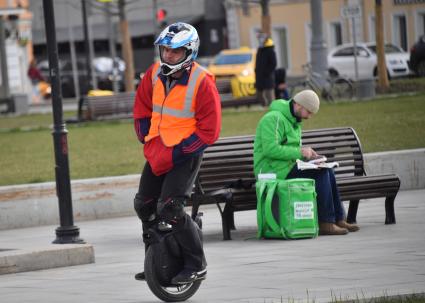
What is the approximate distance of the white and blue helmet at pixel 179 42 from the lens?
8.80m

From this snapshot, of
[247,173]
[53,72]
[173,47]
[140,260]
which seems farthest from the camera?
[247,173]

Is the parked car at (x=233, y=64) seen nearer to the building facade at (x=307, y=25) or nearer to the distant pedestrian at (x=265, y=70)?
the building facade at (x=307, y=25)

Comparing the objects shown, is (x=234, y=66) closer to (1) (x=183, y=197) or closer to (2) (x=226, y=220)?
(2) (x=226, y=220)

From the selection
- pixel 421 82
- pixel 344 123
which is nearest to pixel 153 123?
pixel 344 123

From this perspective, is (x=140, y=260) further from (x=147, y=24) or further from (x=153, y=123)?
(x=147, y=24)

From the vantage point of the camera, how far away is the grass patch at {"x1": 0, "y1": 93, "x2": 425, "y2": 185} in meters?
17.4

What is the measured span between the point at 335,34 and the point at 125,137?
3740 centimetres

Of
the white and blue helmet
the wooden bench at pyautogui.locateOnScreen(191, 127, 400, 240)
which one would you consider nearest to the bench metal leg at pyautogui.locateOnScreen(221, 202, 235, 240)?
the wooden bench at pyautogui.locateOnScreen(191, 127, 400, 240)

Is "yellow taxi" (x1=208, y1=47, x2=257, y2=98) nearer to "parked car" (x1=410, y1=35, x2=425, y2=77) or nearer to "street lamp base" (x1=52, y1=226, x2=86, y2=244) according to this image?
"parked car" (x1=410, y1=35, x2=425, y2=77)

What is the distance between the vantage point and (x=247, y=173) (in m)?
12.9

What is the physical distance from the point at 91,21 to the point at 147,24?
9.82 feet

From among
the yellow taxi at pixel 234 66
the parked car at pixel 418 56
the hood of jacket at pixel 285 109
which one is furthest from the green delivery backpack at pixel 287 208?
the parked car at pixel 418 56

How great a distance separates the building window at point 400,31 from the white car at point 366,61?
643 cm

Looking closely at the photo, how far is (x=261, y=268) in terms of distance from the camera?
402 inches
